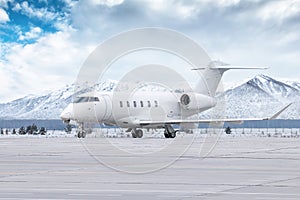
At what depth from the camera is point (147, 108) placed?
54.0 meters

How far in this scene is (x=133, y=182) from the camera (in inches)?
578

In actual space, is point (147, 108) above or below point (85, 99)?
below

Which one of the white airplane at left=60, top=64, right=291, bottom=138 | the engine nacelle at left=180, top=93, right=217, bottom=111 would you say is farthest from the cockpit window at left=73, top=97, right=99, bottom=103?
the engine nacelle at left=180, top=93, right=217, bottom=111

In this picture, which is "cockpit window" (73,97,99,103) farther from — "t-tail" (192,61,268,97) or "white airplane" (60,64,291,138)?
"t-tail" (192,61,268,97)

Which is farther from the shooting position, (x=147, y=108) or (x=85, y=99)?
(x=147, y=108)

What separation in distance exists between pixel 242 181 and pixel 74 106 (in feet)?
116

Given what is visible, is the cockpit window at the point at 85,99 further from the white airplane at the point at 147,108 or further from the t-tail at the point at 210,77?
the t-tail at the point at 210,77

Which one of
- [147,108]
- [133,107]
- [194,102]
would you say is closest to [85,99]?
[133,107]

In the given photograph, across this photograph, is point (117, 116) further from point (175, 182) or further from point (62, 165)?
point (175, 182)

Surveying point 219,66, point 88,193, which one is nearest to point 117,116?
point 219,66

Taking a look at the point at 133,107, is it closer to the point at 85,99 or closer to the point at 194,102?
the point at 85,99

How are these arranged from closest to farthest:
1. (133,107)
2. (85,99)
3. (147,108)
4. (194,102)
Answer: (85,99) < (133,107) < (147,108) < (194,102)

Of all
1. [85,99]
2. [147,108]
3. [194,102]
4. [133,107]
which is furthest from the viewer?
[194,102]

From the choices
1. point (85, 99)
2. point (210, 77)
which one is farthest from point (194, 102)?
point (85, 99)
